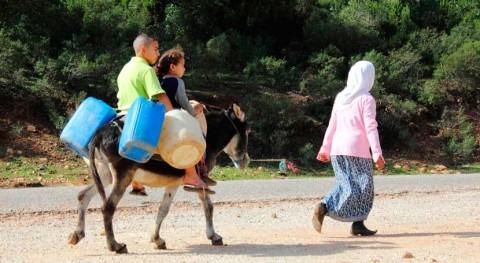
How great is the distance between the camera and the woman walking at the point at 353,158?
9.53 meters

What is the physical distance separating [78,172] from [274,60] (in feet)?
31.4

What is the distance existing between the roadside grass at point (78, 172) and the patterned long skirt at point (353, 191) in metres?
7.42

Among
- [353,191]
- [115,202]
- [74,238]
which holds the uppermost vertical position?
[115,202]

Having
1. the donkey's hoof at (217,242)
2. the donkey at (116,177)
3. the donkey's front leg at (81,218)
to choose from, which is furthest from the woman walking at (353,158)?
the donkey's front leg at (81,218)

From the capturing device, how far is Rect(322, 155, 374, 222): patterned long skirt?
957 centimetres

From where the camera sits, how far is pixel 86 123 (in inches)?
325

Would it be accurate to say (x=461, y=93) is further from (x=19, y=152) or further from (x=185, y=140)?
(x=185, y=140)

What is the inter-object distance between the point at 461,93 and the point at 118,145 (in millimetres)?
22015

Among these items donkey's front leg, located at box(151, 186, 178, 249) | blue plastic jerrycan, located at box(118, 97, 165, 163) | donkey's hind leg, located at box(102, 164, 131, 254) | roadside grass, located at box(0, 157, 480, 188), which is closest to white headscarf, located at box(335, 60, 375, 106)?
donkey's front leg, located at box(151, 186, 178, 249)

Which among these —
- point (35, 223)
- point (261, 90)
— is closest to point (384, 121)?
point (261, 90)

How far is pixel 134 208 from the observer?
1225 centimetres

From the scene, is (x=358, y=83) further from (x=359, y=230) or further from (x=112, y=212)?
(x=112, y=212)

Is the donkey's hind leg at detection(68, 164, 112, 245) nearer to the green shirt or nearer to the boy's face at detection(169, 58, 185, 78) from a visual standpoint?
the green shirt

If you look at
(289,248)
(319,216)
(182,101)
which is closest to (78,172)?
(319,216)
